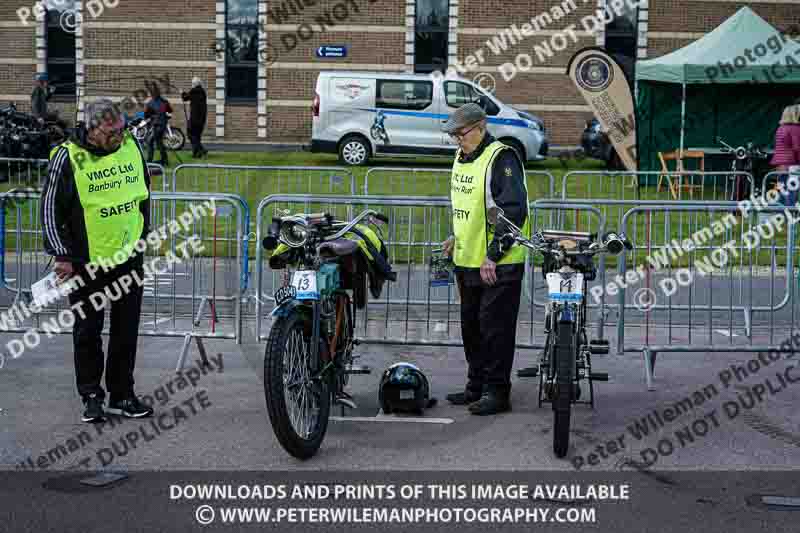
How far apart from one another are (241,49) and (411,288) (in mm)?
25424

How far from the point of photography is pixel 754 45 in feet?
73.7

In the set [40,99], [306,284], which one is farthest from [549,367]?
[40,99]

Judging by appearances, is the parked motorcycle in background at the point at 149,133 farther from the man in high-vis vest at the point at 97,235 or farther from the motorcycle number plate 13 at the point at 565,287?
the motorcycle number plate 13 at the point at 565,287

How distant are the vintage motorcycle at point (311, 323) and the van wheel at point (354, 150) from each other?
65.2ft

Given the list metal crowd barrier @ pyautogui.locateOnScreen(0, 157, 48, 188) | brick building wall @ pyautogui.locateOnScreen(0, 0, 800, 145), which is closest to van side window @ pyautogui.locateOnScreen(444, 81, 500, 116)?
brick building wall @ pyautogui.locateOnScreen(0, 0, 800, 145)

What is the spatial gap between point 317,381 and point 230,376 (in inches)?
84.4

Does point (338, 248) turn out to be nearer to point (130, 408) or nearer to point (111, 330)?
point (111, 330)

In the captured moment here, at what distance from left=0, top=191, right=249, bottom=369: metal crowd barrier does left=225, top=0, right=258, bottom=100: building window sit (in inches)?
947

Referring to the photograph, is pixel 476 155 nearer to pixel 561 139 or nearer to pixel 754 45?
pixel 754 45

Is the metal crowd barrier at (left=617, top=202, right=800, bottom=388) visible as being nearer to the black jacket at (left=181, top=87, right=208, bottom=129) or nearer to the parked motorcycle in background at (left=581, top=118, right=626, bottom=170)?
the parked motorcycle in background at (left=581, top=118, right=626, bottom=170)

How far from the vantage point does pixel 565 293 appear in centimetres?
708

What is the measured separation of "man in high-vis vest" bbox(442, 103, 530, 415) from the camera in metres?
7.54

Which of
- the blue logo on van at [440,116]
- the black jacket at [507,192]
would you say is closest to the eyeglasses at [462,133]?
the black jacket at [507,192]

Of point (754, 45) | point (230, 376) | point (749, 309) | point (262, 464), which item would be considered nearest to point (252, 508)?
point (262, 464)
